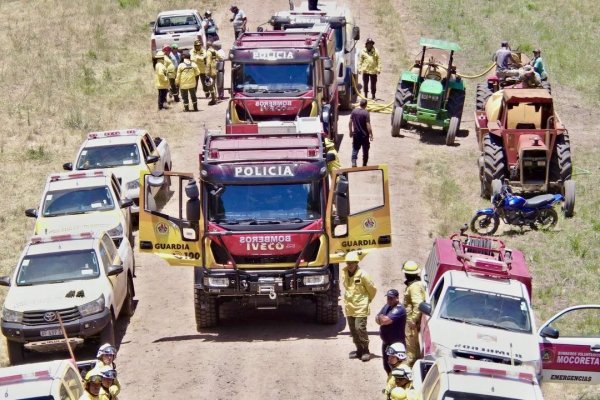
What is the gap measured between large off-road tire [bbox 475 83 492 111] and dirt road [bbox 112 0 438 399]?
7.27 m

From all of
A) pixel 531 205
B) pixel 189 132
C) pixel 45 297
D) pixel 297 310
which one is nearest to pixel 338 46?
pixel 189 132

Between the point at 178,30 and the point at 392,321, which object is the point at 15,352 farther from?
the point at 178,30

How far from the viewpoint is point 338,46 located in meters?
32.3

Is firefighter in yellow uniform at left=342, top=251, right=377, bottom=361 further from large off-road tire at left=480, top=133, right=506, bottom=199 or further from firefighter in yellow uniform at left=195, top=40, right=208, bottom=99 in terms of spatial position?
firefighter in yellow uniform at left=195, top=40, right=208, bottom=99

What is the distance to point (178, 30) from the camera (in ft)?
124

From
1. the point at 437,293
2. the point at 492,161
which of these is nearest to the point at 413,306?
the point at 437,293

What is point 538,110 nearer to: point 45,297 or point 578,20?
point 45,297

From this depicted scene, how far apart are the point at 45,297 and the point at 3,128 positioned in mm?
16341

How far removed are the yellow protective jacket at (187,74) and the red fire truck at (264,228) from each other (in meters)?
14.7

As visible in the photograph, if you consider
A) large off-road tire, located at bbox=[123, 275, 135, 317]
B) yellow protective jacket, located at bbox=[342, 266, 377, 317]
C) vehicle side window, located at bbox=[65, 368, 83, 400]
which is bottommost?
large off-road tire, located at bbox=[123, 275, 135, 317]

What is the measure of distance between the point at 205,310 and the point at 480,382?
289 inches

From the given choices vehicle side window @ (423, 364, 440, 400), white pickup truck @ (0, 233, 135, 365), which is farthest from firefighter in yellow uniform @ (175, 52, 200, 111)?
vehicle side window @ (423, 364, 440, 400)

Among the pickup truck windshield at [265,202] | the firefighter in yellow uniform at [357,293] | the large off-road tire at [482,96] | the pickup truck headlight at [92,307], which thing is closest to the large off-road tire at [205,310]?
the pickup truck windshield at [265,202]

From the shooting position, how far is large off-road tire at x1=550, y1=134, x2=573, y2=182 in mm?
24266
